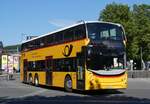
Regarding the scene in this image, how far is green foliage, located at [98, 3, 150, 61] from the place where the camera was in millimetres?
76812

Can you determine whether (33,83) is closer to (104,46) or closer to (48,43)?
Result: (48,43)

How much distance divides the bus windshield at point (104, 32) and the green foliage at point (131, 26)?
5016 cm

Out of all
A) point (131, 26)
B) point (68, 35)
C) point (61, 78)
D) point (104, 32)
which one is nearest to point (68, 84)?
point (61, 78)

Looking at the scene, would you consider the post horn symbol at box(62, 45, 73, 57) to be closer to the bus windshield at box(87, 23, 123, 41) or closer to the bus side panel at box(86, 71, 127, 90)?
the bus windshield at box(87, 23, 123, 41)

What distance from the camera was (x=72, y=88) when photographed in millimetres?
26688

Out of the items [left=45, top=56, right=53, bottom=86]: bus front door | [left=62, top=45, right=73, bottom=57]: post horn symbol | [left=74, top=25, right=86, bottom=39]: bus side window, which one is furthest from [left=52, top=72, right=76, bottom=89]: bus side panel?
[left=74, top=25, right=86, bottom=39]: bus side window

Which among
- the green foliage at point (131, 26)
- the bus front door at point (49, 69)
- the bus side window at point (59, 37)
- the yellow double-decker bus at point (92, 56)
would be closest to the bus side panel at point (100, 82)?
the yellow double-decker bus at point (92, 56)

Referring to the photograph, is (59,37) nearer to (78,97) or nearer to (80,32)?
(80,32)

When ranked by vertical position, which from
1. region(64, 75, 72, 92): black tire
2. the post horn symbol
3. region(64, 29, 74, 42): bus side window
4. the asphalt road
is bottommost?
the asphalt road

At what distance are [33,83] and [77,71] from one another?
35.1 feet

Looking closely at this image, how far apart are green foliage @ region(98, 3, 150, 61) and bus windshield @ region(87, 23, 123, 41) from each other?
5016 cm

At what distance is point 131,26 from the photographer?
7656cm

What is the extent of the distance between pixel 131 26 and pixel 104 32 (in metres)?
52.0

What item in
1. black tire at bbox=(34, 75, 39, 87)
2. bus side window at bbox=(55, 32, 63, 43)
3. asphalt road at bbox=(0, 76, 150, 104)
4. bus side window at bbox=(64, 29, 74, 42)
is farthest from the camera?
black tire at bbox=(34, 75, 39, 87)
